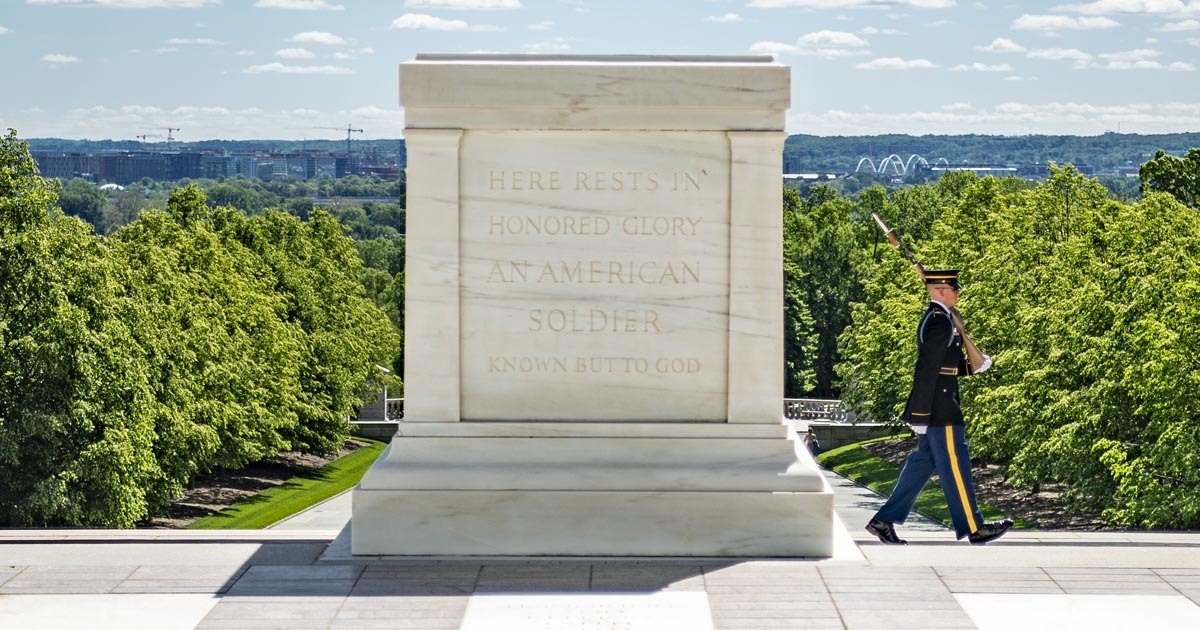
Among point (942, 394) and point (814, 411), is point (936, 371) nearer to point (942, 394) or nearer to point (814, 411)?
point (942, 394)

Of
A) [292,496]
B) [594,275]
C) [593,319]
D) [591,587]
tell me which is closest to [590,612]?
[591,587]

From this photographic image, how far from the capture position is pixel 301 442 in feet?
192

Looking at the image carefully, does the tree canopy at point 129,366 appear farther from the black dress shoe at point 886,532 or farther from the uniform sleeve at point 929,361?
the uniform sleeve at point 929,361

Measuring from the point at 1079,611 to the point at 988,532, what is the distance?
221 centimetres

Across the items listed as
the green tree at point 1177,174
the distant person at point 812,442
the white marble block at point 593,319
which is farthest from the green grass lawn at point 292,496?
the green tree at point 1177,174

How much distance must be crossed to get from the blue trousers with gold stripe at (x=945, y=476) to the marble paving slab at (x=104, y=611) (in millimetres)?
5298

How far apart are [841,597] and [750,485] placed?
1.55m

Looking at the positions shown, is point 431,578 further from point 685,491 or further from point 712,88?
point 712,88

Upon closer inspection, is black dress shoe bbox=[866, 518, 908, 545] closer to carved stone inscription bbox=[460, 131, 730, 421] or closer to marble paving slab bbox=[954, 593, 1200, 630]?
carved stone inscription bbox=[460, 131, 730, 421]

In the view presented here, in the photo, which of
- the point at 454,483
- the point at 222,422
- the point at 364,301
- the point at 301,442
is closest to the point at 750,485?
the point at 454,483

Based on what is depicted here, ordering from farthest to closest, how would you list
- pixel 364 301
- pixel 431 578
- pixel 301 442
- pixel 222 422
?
pixel 364 301 < pixel 301 442 < pixel 222 422 < pixel 431 578

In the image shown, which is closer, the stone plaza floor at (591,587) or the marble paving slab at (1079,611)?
the marble paving slab at (1079,611)

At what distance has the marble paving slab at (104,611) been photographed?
10.2 m

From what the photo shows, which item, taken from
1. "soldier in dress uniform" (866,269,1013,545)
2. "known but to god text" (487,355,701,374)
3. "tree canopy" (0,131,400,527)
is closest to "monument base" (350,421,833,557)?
"known but to god text" (487,355,701,374)
